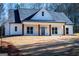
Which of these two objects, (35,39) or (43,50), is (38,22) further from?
(43,50)

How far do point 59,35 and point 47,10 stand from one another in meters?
0.44

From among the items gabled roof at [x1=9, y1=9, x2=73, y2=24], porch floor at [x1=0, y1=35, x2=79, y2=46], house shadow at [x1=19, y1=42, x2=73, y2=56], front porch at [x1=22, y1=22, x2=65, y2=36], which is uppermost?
gabled roof at [x1=9, y1=9, x2=73, y2=24]

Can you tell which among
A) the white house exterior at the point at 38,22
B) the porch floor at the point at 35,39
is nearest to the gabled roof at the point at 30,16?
the white house exterior at the point at 38,22

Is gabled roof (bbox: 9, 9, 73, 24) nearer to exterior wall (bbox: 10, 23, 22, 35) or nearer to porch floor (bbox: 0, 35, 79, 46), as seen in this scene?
exterior wall (bbox: 10, 23, 22, 35)

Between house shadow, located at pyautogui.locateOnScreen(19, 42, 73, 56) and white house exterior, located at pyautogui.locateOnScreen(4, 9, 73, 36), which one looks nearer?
house shadow, located at pyautogui.locateOnScreen(19, 42, 73, 56)

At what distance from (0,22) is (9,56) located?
1.83 feet

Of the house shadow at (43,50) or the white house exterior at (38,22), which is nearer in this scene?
the house shadow at (43,50)

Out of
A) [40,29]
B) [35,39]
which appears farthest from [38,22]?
[35,39]

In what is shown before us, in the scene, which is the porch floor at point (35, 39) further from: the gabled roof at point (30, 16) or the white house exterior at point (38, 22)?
the gabled roof at point (30, 16)

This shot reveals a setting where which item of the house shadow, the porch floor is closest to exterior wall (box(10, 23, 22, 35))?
the porch floor

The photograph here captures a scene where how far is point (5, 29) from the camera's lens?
222ft

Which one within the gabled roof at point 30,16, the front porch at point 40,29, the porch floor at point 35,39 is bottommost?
the porch floor at point 35,39

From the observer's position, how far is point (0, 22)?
222 feet

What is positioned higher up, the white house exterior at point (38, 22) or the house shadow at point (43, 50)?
the white house exterior at point (38, 22)
